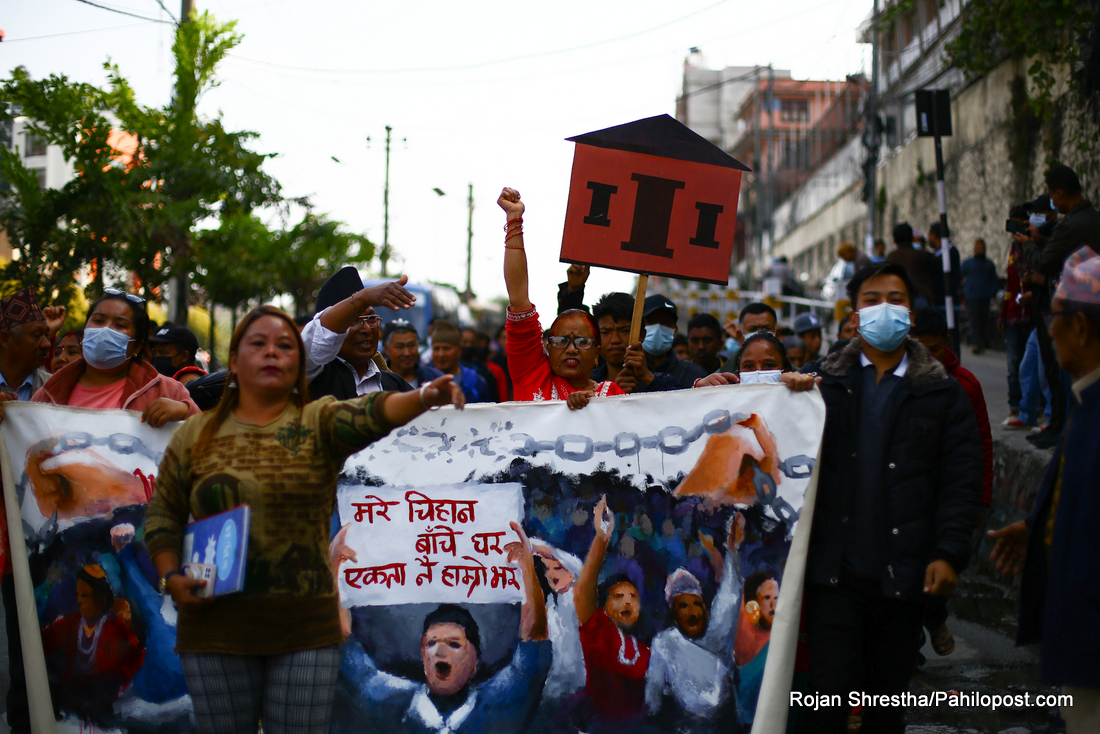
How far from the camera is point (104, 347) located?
405 cm

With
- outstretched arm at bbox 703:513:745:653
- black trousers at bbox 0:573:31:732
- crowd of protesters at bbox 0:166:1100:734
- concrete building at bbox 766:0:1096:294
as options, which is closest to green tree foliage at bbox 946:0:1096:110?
concrete building at bbox 766:0:1096:294

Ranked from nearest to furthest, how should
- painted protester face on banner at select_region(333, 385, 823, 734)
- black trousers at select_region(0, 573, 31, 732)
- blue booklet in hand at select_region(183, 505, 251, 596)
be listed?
blue booklet in hand at select_region(183, 505, 251, 596) < painted protester face on banner at select_region(333, 385, 823, 734) < black trousers at select_region(0, 573, 31, 732)

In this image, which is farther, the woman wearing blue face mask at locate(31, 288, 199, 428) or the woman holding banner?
the woman wearing blue face mask at locate(31, 288, 199, 428)

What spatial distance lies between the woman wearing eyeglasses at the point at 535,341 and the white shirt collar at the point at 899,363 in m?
1.19

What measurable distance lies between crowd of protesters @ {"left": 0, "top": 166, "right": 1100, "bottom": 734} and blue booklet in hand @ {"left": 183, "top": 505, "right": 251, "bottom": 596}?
0.07 metres

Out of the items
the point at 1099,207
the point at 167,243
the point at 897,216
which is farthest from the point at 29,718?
the point at 897,216

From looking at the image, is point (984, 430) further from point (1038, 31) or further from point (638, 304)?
point (1038, 31)

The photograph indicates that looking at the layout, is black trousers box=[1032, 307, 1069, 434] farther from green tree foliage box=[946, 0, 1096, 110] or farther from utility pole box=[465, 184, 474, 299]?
utility pole box=[465, 184, 474, 299]

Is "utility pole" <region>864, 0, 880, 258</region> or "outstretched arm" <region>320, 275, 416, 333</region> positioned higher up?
"utility pole" <region>864, 0, 880, 258</region>

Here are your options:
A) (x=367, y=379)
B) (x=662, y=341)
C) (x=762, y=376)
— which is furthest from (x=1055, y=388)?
(x=367, y=379)

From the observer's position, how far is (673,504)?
389 centimetres

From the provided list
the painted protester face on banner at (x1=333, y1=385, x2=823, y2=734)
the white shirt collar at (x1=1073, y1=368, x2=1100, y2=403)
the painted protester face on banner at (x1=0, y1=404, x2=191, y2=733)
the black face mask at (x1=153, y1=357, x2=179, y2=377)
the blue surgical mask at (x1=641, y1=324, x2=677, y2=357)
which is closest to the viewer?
the white shirt collar at (x1=1073, y1=368, x2=1100, y2=403)

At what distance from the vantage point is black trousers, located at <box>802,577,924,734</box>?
345 centimetres

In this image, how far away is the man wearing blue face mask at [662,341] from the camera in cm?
586
